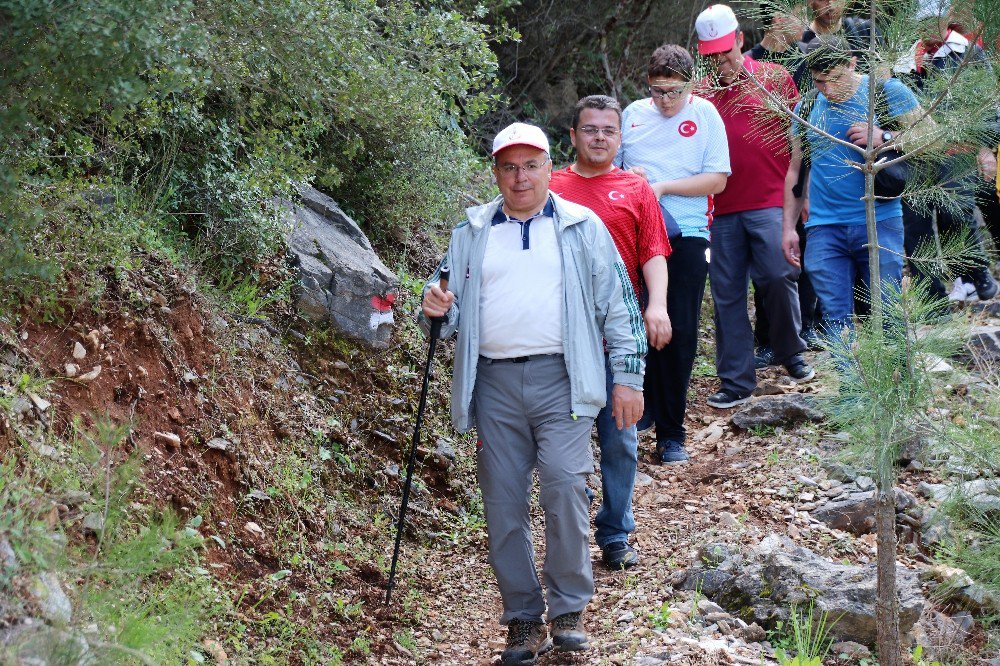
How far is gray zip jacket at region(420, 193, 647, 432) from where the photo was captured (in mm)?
4465

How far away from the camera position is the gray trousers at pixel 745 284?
7594mm

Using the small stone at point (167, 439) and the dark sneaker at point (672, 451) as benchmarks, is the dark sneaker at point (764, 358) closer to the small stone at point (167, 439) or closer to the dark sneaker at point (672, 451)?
the dark sneaker at point (672, 451)

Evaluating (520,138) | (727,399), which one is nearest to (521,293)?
(520,138)

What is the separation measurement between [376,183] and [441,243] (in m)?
1.04

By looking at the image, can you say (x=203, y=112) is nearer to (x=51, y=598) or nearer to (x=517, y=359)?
(x=517, y=359)

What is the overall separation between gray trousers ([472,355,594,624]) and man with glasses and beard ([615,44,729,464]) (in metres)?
2.41

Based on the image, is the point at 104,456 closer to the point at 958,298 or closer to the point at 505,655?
the point at 505,655

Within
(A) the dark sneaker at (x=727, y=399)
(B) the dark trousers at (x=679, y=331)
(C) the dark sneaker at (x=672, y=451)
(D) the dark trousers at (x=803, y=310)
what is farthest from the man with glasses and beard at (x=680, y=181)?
(D) the dark trousers at (x=803, y=310)

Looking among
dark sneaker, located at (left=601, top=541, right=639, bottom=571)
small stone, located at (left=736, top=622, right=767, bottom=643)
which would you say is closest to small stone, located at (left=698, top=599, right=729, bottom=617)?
small stone, located at (left=736, top=622, right=767, bottom=643)

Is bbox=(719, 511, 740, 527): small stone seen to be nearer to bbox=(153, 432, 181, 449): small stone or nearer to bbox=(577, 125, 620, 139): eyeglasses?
bbox=(577, 125, 620, 139): eyeglasses

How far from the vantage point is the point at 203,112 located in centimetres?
627

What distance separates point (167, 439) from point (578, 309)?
6.57 feet

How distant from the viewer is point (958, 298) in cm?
921

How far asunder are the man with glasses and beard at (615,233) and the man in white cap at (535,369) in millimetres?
663
